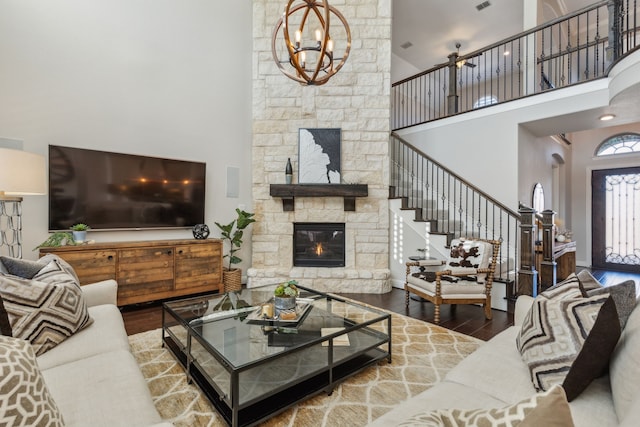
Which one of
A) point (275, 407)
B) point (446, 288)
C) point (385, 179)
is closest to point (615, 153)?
point (385, 179)

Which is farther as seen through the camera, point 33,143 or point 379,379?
point 33,143

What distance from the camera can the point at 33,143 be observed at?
3225mm

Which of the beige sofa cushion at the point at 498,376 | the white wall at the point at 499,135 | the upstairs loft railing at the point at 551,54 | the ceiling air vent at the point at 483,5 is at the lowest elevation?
the beige sofa cushion at the point at 498,376

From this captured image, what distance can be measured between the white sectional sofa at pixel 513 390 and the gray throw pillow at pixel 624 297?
11 centimetres

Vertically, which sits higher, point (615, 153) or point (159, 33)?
point (159, 33)

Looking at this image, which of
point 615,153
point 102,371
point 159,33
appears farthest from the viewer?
point 615,153

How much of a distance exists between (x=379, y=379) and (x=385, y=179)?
10.2 ft

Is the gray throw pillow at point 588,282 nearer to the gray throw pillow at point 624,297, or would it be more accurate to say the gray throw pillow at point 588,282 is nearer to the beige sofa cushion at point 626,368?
the gray throw pillow at point 624,297

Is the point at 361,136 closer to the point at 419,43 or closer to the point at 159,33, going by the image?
the point at 159,33

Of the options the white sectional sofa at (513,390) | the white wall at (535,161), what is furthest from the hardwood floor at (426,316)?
the white wall at (535,161)

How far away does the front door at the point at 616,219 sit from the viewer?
6.40 metres

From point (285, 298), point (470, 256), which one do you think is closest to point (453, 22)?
point (470, 256)

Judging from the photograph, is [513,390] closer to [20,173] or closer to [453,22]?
[20,173]

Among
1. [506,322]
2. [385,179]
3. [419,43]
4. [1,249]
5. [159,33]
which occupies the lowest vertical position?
[506,322]
